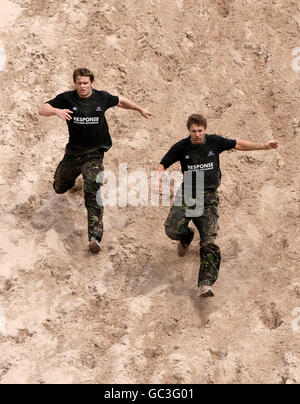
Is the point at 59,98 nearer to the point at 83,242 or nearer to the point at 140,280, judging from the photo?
the point at 83,242

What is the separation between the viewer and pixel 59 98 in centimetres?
849

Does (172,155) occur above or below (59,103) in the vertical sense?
below

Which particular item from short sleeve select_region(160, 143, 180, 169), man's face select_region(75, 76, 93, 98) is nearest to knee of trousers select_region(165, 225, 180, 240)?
short sleeve select_region(160, 143, 180, 169)

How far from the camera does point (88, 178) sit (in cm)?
841

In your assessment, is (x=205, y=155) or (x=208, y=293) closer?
(x=208, y=293)

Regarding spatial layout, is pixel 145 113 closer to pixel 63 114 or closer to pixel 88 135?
pixel 88 135

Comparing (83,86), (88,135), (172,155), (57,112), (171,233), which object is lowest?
(171,233)

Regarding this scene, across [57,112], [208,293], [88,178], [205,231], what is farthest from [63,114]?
[208,293]

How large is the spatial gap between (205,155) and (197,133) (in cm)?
27

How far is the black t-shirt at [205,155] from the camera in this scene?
8.00 metres

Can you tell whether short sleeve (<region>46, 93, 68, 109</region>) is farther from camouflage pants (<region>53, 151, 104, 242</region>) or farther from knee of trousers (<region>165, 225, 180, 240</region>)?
knee of trousers (<region>165, 225, 180, 240</region>)

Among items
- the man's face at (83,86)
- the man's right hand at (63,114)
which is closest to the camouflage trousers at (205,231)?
the man's right hand at (63,114)

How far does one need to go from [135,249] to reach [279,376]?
233cm
